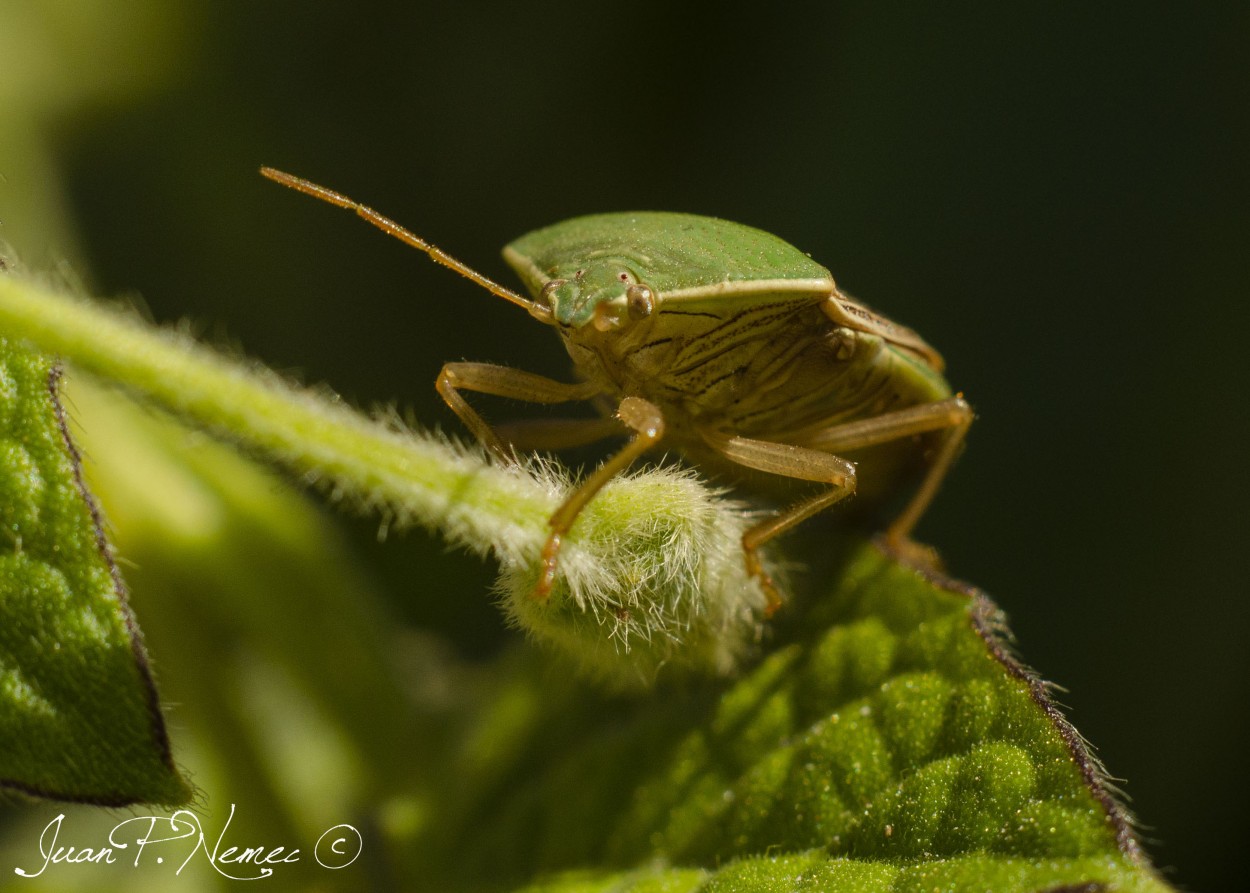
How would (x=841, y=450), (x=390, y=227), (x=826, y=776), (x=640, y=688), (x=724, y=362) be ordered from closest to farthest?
(x=826, y=776) < (x=640, y=688) < (x=390, y=227) < (x=724, y=362) < (x=841, y=450)

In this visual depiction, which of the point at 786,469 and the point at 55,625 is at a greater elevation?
A: the point at 786,469

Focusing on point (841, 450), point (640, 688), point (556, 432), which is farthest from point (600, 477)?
point (841, 450)

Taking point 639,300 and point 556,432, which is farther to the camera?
point 556,432

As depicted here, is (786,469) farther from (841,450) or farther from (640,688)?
(640,688)

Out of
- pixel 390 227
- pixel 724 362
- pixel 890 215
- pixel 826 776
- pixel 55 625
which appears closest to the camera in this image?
pixel 55 625

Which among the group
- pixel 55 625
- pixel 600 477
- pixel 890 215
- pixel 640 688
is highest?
pixel 890 215

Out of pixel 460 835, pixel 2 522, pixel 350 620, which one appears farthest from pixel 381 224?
pixel 460 835

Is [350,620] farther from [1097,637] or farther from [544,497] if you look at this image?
[1097,637]
